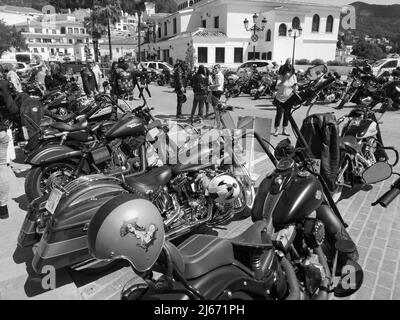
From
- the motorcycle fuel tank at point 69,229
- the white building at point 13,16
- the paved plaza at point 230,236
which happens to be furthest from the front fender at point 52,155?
the white building at point 13,16

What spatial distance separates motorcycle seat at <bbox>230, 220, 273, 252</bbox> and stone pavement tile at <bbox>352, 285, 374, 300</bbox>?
1.19m

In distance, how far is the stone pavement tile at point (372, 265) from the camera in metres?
3.16

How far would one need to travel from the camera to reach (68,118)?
664cm

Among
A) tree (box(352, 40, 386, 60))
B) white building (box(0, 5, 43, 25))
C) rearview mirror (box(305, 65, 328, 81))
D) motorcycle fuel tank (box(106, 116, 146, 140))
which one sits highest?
white building (box(0, 5, 43, 25))

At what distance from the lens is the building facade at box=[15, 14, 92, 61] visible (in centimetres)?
8100

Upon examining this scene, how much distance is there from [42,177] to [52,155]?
1.12 feet

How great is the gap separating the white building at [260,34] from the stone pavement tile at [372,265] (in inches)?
1409

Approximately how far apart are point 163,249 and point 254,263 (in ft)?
2.22

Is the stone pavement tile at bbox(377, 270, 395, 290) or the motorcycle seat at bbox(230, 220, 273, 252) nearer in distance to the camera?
the motorcycle seat at bbox(230, 220, 273, 252)

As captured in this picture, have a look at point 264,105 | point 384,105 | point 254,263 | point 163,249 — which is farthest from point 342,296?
point 264,105

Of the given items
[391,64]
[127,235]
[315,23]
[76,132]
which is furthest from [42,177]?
[315,23]

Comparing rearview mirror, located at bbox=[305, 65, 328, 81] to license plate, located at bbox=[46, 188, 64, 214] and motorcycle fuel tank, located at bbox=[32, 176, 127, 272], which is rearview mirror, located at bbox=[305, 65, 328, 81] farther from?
license plate, located at bbox=[46, 188, 64, 214]

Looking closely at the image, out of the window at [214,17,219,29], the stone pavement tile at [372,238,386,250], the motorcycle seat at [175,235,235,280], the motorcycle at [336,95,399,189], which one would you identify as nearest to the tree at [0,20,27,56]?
the window at [214,17,219,29]

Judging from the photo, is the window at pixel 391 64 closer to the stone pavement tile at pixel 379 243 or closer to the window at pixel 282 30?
the window at pixel 282 30
